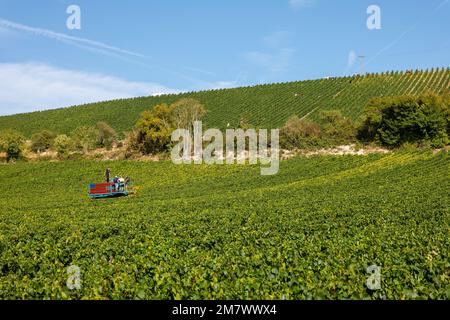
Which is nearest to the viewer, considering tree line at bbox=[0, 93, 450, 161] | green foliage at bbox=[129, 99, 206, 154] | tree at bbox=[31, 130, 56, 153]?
tree line at bbox=[0, 93, 450, 161]

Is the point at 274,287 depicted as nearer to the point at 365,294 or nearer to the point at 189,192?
the point at 365,294

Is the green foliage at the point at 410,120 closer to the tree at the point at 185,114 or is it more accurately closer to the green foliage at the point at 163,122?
the tree at the point at 185,114

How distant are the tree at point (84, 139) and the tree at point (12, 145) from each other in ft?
28.5

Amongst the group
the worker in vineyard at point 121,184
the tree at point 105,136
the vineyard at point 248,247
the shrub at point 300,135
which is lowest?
the vineyard at point 248,247

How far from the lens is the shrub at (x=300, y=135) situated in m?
57.1

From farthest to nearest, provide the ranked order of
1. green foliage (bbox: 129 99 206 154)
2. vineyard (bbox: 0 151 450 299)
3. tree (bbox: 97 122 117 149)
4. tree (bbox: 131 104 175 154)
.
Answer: tree (bbox: 97 122 117 149) < green foliage (bbox: 129 99 206 154) < tree (bbox: 131 104 175 154) < vineyard (bbox: 0 151 450 299)

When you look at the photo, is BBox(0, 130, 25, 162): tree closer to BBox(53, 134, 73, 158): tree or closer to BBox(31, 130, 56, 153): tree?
BBox(53, 134, 73, 158): tree

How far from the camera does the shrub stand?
187 ft

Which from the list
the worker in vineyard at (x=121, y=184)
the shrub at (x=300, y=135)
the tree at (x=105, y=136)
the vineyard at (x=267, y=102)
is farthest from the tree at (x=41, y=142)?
the worker in vineyard at (x=121, y=184)

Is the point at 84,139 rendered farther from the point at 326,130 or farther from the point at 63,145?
the point at 326,130

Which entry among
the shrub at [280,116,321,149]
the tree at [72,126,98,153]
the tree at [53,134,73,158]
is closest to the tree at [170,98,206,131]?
the shrub at [280,116,321,149]

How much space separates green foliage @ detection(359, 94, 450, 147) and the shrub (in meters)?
7.07

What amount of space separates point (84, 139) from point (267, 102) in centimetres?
3883

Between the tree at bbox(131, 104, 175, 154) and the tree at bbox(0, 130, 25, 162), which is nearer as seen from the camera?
the tree at bbox(131, 104, 175, 154)
